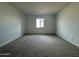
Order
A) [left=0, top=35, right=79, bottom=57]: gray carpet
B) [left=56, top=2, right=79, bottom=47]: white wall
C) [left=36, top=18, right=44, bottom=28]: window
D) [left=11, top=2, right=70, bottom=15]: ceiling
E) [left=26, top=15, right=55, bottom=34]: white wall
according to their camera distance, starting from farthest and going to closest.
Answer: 1. [left=36, top=18, right=44, bottom=28]: window
2. [left=26, top=15, right=55, bottom=34]: white wall
3. [left=11, top=2, right=70, bottom=15]: ceiling
4. [left=56, top=2, right=79, bottom=47]: white wall
5. [left=0, top=35, right=79, bottom=57]: gray carpet

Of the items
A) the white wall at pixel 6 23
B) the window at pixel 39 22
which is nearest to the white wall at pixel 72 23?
the white wall at pixel 6 23

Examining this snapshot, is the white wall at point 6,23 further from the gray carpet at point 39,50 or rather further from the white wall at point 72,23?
the white wall at point 72,23

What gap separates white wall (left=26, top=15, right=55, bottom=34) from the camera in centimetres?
1080

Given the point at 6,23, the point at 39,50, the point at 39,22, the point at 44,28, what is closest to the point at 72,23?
the point at 39,50

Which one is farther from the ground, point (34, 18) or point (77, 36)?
point (34, 18)

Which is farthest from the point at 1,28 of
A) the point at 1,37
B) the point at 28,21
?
the point at 28,21

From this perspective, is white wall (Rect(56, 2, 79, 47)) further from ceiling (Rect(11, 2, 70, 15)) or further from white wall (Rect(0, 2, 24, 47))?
white wall (Rect(0, 2, 24, 47))

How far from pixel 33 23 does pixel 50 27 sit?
2046mm

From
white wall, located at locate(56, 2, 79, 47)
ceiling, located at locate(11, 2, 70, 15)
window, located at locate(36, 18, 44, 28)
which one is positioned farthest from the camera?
window, located at locate(36, 18, 44, 28)

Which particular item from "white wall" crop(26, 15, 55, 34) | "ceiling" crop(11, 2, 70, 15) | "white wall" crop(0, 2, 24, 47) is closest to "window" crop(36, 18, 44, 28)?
"white wall" crop(26, 15, 55, 34)

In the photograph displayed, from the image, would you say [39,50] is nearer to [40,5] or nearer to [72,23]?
[72,23]

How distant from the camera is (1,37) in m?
4.63

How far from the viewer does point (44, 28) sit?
35.8ft

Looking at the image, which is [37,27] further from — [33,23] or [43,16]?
[43,16]
